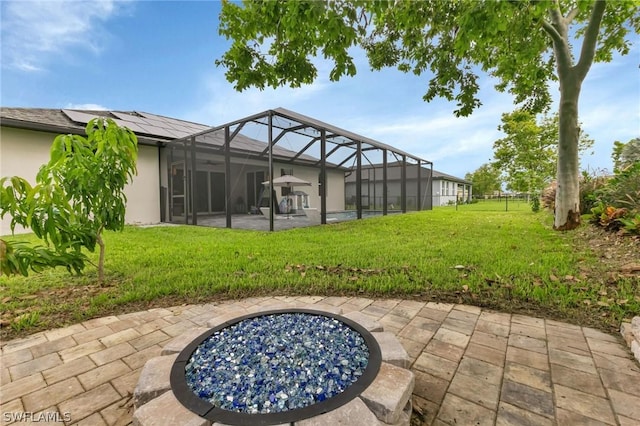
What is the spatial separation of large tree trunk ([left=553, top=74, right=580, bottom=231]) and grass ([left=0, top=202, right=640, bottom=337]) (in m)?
1.15

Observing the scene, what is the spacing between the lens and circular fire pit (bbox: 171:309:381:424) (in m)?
1.00

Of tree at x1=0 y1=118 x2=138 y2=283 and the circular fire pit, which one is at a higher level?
tree at x1=0 y1=118 x2=138 y2=283

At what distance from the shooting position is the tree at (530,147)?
16.7 meters

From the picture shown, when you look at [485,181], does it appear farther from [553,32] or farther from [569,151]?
[553,32]

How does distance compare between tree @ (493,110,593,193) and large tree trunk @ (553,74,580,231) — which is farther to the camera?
tree @ (493,110,593,193)

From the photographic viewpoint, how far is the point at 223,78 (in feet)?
11.9

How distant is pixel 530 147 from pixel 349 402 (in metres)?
21.5

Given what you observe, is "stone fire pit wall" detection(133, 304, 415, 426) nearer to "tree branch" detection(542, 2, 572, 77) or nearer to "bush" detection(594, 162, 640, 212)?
"bush" detection(594, 162, 640, 212)

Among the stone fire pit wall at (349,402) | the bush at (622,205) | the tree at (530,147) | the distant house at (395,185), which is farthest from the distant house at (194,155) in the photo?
the tree at (530,147)

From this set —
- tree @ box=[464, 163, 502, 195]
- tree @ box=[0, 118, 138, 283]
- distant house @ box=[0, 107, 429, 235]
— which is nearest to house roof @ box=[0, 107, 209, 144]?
distant house @ box=[0, 107, 429, 235]

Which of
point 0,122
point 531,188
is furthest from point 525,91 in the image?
point 0,122

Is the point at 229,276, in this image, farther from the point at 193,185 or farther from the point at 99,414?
the point at 193,185

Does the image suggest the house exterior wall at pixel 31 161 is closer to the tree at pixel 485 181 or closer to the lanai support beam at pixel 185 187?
the lanai support beam at pixel 185 187

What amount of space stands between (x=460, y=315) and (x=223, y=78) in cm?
377
